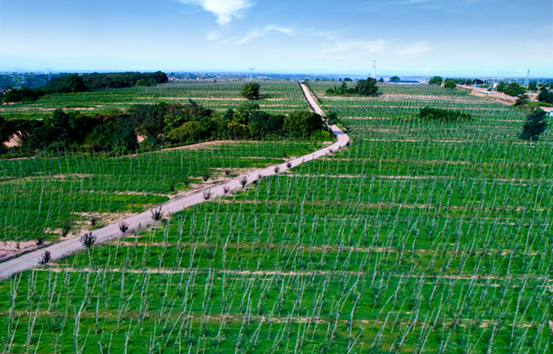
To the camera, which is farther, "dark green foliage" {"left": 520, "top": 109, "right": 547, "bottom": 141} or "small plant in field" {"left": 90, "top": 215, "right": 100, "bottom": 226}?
"dark green foliage" {"left": 520, "top": 109, "right": 547, "bottom": 141}

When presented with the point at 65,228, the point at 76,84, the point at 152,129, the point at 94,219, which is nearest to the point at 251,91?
the point at 152,129

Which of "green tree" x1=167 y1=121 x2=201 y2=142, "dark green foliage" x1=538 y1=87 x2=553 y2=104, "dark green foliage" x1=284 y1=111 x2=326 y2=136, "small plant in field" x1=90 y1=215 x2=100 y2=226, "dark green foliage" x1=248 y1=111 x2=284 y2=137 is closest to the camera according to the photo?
"small plant in field" x1=90 y1=215 x2=100 y2=226

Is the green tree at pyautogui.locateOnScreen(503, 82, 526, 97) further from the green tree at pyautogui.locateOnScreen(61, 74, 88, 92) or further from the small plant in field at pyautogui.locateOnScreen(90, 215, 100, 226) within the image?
the green tree at pyautogui.locateOnScreen(61, 74, 88, 92)

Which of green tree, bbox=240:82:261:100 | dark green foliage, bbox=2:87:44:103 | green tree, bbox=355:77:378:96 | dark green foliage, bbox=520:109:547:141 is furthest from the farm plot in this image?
green tree, bbox=355:77:378:96

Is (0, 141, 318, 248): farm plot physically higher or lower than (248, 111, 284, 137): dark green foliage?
lower

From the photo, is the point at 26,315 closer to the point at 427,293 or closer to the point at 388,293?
the point at 388,293

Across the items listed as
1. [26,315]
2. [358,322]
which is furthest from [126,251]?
[358,322]
